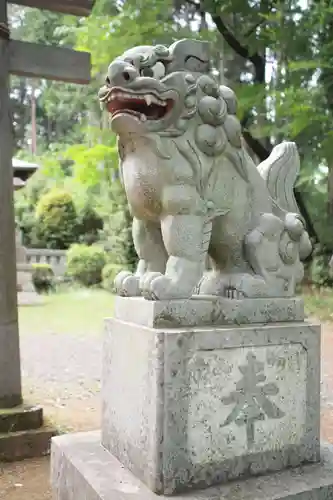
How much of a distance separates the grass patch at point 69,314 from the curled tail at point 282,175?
5.94 meters

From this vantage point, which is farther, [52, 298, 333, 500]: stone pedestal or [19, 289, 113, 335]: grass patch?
[19, 289, 113, 335]: grass patch

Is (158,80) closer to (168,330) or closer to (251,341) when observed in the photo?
(168,330)

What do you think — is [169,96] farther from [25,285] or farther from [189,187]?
[25,285]

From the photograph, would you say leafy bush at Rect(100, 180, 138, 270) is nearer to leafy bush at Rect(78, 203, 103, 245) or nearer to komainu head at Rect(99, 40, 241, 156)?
leafy bush at Rect(78, 203, 103, 245)

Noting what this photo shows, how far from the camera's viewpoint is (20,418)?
3271 millimetres

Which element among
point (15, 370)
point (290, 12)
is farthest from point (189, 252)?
point (290, 12)

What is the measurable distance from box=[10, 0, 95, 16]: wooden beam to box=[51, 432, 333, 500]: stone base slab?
2.97 m

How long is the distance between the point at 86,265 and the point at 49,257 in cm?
230

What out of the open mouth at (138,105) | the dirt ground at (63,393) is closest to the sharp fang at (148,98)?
the open mouth at (138,105)

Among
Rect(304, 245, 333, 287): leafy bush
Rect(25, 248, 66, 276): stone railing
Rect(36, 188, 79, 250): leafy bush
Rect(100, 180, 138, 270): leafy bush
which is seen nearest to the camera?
Rect(304, 245, 333, 287): leafy bush

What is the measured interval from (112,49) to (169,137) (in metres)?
6.46

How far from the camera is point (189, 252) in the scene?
2.05 m

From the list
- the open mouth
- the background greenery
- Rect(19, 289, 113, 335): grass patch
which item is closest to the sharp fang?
the open mouth

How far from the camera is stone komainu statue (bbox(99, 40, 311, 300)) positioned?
202 cm
